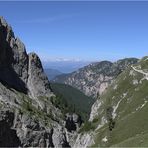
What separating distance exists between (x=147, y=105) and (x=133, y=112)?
971 cm

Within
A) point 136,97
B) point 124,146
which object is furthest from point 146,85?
point 124,146

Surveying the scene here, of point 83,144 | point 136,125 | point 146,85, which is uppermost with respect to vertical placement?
point 146,85

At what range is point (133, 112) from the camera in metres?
181

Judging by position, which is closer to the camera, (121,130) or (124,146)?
(124,146)

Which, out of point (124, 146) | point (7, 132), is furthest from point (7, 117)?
point (124, 146)

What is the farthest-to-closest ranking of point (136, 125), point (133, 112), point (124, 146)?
point (133, 112) → point (136, 125) → point (124, 146)

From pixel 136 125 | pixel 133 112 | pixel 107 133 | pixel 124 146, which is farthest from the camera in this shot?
pixel 133 112

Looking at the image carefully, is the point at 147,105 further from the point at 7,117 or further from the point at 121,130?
the point at 7,117

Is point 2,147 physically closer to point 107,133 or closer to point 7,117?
point 7,117

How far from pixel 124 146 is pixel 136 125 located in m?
59.7

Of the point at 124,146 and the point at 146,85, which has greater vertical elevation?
the point at 146,85

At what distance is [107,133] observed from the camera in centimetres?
16975

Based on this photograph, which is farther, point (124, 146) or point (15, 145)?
point (15, 145)

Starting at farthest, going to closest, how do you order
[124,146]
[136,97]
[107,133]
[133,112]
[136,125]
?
[136,97] < [133,112] < [107,133] < [136,125] < [124,146]
